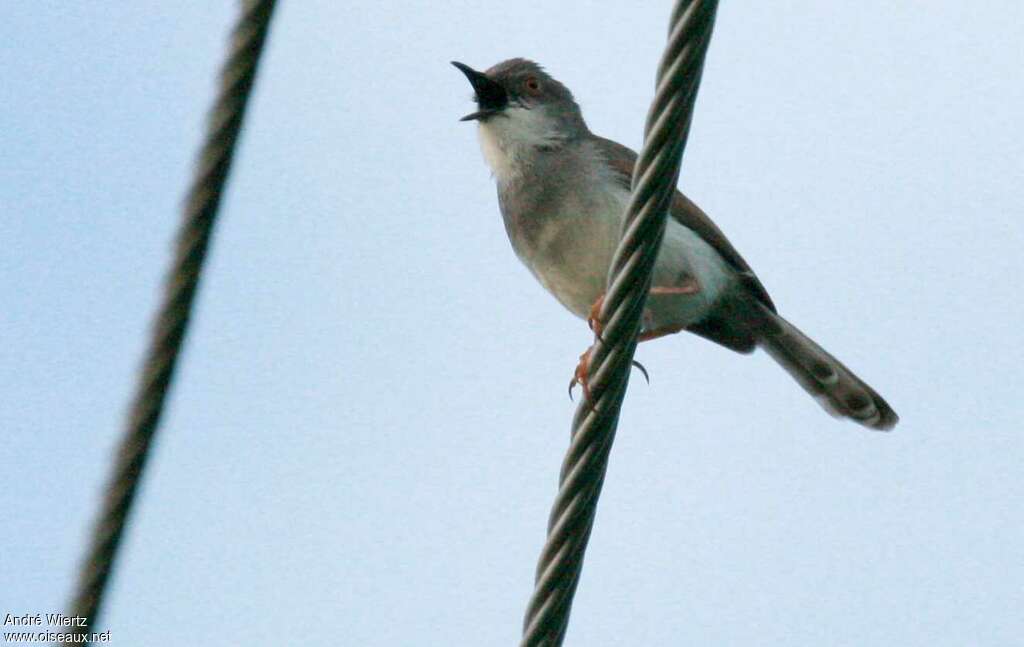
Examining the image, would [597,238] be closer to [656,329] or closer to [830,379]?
[656,329]

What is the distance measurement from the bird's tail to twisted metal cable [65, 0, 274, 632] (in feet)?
18.0

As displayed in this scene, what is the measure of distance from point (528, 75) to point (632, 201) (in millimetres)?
4904

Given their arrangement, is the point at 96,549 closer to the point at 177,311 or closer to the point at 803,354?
the point at 177,311

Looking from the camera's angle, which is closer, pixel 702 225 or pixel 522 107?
pixel 702 225

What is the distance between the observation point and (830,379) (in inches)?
304

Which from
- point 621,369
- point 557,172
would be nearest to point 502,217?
point 557,172

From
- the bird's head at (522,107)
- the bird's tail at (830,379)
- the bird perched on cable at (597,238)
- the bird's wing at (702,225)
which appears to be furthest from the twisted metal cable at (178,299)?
the bird's tail at (830,379)

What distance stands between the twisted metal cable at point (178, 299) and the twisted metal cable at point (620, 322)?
107 centimetres

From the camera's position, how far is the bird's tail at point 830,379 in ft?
25.2

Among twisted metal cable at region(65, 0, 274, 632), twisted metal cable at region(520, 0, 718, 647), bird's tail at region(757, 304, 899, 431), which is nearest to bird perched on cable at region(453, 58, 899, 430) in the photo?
bird's tail at region(757, 304, 899, 431)

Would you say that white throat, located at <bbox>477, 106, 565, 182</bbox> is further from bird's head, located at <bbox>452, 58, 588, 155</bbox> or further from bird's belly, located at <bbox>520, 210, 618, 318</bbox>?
bird's belly, located at <bbox>520, 210, 618, 318</bbox>

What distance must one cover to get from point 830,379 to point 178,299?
226 inches

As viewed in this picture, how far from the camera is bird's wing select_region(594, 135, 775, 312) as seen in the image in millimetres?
7352

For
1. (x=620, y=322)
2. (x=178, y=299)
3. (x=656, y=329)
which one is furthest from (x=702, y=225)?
(x=178, y=299)
